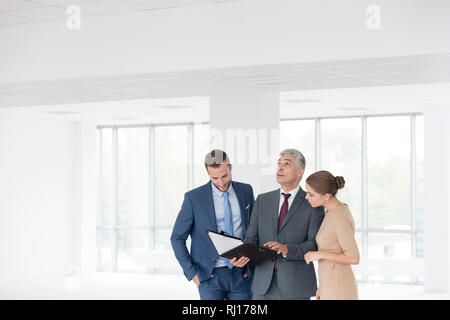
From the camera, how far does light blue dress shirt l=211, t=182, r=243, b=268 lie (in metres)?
4.82

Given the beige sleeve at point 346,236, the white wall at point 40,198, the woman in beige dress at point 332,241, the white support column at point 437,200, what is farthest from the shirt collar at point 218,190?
the white wall at point 40,198

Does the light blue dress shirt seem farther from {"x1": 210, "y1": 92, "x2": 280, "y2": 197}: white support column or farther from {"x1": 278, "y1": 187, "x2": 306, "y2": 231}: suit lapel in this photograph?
{"x1": 210, "y1": 92, "x2": 280, "y2": 197}: white support column

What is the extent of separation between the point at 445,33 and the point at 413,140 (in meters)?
8.31

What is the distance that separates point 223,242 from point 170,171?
11459 millimetres

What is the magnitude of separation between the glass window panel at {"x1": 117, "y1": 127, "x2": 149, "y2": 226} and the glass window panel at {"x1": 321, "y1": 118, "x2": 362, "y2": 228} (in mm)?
4046

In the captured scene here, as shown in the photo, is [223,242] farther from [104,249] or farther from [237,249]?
[104,249]

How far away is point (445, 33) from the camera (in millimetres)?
5887

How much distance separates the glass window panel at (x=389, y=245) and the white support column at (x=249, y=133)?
5771 millimetres

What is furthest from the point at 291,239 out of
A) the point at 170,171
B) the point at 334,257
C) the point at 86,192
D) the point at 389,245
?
the point at 170,171

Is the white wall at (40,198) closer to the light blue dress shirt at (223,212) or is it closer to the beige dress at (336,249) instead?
the light blue dress shirt at (223,212)

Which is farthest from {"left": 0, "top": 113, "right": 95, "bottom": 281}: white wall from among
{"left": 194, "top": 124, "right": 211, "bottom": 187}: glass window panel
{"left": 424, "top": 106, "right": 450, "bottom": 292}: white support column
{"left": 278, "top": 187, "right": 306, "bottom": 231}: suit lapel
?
{"left": 278, "top": 187, "right": 306, "bottom": 231}: suit lapel

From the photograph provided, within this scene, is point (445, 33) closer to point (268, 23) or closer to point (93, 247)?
point (268, 23)
